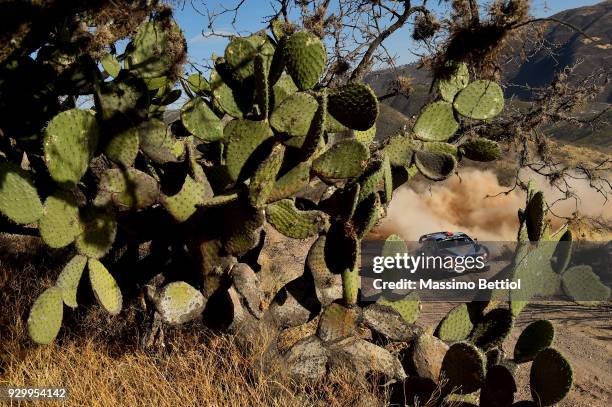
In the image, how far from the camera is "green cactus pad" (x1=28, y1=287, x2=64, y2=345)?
262cm

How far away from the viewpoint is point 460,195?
14297 millimetres

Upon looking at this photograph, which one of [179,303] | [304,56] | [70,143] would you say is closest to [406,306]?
[179,303]

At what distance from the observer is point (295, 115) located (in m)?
2.64

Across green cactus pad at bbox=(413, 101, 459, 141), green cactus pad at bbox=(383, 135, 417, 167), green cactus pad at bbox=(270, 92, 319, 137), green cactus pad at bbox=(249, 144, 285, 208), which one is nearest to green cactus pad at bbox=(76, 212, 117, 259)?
green cactus pad at bbox=(249, 144, 285, 208)

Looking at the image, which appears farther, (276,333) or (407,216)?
(407,216)

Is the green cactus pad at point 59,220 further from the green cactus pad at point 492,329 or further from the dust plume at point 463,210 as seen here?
the dust plume at point 463,210

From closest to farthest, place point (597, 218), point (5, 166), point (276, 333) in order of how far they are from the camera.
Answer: point (5, 166)
point (276, 333)
point (597, 218)

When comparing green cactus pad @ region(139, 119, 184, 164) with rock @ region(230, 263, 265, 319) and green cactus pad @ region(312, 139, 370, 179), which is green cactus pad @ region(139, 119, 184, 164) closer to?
rock @ region(230, 263, 265, 319)

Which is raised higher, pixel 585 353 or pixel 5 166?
pixel 5 166

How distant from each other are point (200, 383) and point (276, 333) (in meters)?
0.49

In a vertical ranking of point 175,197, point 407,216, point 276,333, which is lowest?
point 276,333

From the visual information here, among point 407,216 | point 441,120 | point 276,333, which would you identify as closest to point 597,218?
point 407,216

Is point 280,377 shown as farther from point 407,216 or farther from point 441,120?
point 407,216

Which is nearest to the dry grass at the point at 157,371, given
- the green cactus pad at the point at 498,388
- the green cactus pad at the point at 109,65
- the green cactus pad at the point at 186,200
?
the green cactus pad at the point at 498,388
